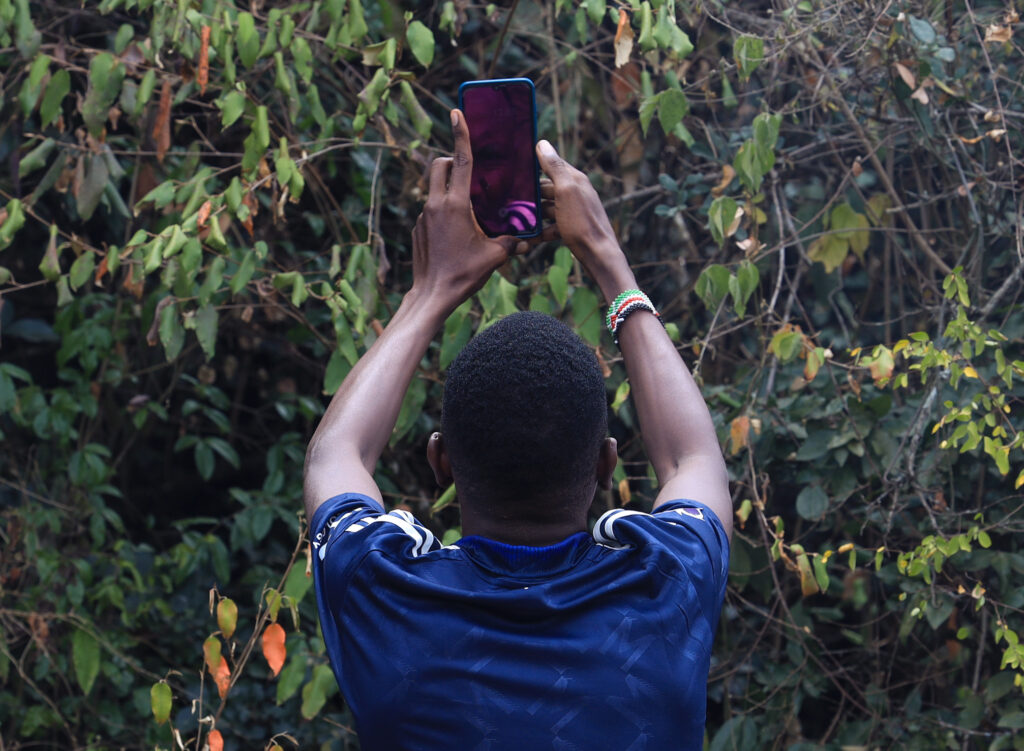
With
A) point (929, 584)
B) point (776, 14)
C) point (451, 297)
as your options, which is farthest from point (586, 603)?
point (776, 14)

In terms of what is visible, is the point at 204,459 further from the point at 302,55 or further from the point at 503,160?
the point at 503,160

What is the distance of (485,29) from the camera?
370 cm

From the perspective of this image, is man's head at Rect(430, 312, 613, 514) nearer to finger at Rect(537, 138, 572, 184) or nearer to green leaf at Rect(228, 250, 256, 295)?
finger at Rect(537, 138, 572, 184)

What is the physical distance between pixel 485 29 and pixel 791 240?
4.48 feet

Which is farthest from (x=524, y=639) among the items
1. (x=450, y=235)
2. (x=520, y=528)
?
(x=450, y=235)

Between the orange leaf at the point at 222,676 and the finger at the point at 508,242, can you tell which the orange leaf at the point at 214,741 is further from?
the finger at the point at 508,242

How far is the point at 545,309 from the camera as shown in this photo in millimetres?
2678

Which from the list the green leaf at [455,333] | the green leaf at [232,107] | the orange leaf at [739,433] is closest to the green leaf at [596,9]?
the green leaf at [455,333]

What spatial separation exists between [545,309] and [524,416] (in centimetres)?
145

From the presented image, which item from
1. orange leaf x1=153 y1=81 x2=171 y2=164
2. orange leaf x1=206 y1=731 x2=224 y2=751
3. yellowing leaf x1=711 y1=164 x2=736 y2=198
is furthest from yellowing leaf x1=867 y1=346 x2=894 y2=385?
orange leaf x1=153 y1=81 x2=171 y2=164

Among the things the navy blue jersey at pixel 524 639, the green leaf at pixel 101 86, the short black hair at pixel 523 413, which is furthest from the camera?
the green leaf at pixel 101 86

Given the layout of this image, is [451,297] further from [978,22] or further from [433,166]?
[978,22]

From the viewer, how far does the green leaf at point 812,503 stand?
279cm

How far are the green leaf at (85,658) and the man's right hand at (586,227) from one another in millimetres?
2225
